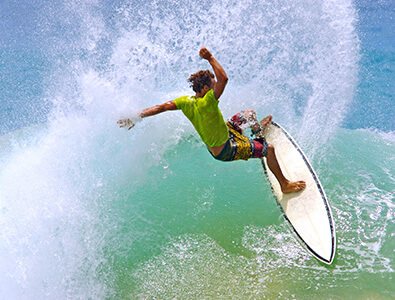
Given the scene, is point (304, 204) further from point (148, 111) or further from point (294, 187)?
point (148, 111)

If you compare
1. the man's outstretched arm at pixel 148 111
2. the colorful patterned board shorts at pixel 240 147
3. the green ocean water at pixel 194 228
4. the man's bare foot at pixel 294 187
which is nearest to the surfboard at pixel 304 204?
the man's bare foot at pixel 294 187

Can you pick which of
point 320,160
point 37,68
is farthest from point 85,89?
point 37,68

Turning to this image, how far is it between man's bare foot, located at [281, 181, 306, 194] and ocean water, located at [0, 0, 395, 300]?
292 millimetres

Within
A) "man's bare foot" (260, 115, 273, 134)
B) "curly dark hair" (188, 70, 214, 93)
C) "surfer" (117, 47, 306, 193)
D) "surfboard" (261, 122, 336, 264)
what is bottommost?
"surfboard" (261, 122, 336, 264)

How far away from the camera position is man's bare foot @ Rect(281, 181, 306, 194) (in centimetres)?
433

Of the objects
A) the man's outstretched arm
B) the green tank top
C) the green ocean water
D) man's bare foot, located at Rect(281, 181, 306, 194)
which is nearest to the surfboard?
man's bare foot, located at Rect(281, 181, 306, 194)

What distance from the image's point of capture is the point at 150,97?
6.38m

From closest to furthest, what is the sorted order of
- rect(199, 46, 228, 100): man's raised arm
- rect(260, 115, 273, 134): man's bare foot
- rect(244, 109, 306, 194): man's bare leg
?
rect(199, 46, 228, 100): man's raised arm < rect(244, 109, 306, 194): man's bare leg < rect(260, 115, 273, 134): man's bare foot

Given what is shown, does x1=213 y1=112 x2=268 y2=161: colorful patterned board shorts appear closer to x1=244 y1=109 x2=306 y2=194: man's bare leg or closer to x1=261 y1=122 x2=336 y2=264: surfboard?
x1=244 y1=109 x2=306 y2=194: man's bare leg

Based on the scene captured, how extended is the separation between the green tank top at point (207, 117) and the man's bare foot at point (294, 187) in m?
1.18

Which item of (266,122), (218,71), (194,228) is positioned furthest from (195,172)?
(218,71)

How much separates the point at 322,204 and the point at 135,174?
9.22 feet

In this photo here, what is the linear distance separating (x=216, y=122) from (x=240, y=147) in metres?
0.56

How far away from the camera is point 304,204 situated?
421 centimetres
